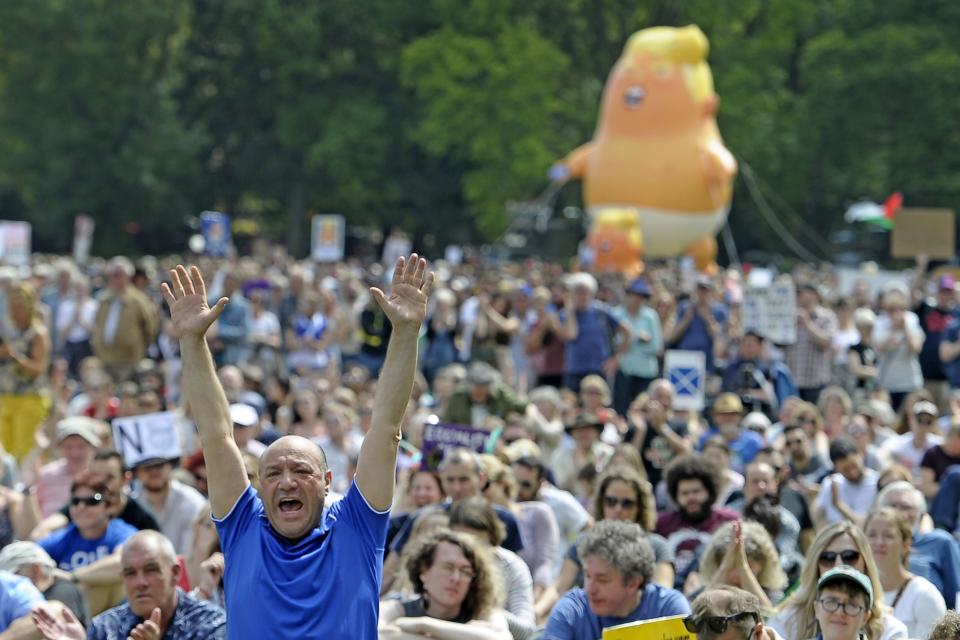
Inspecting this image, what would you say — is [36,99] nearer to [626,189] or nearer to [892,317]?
[626,189]

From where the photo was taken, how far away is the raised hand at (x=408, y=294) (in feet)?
15.9

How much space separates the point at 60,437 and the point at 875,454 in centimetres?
473

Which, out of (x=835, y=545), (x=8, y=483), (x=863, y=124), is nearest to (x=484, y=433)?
(x=8, y=483)

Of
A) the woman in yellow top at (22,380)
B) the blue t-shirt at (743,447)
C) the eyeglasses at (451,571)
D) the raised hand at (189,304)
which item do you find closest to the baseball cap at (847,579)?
the eyeglasses at (451,571)

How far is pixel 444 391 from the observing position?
14.2 metres

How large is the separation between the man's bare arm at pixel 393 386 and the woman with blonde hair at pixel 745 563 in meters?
2.75

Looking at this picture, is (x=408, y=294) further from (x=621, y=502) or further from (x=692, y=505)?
(x=692, y=505)

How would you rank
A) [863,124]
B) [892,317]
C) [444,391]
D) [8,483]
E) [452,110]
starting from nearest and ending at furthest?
[8,483] < [444,391] < [892,317] < [863,124] < [452,110]

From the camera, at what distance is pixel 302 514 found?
4.62 meters

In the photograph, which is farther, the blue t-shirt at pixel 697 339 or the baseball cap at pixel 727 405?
the blue t-shirt at pixel 697 339

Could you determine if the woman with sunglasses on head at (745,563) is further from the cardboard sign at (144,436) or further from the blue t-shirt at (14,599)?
the cardboard sign at (144,436)

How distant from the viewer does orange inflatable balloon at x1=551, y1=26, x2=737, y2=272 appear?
111 ft

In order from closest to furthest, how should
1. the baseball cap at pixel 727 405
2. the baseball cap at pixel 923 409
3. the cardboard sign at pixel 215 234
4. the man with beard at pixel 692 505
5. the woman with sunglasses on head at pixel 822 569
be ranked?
1. the woman with sunglasses on head at pixel 822 569
2. the man with beard at pixel 692 505
3. the baseball cap at pixel 923 409
4. the baseball cap at pixel 727 405
5. the cardboard sign at pixel 215 234

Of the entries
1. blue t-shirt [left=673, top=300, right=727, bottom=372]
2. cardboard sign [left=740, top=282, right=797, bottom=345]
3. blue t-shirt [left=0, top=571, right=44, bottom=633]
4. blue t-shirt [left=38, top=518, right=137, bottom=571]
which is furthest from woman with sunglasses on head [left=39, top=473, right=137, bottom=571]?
blue t-shirt [left=673, top=300, right=727, bottom=372]
